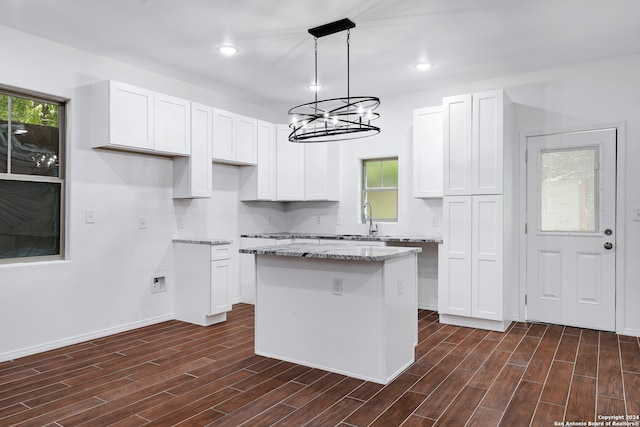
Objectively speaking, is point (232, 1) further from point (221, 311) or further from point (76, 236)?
point (221, 311)

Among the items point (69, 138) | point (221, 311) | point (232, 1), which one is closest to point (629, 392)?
point (221, 311)

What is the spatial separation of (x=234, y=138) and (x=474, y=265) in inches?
123

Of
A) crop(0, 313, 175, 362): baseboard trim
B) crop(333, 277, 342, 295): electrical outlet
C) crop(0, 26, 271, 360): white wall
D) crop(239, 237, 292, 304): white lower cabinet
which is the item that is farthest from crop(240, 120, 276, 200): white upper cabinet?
crop(333, 277, 342, 295): electrical outlet

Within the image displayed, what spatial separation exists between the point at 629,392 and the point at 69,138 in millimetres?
4829

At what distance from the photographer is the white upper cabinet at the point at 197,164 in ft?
14.9

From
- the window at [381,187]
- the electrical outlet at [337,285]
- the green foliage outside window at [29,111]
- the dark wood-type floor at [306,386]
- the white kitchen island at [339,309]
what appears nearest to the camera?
the dark wood-type floor at [306,386]

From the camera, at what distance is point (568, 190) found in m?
4.36

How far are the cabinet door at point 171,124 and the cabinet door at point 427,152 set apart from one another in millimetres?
2606

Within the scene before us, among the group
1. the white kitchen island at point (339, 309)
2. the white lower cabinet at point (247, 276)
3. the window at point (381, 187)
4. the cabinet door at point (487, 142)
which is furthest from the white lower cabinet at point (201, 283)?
the cabinet door at point (487, 142)

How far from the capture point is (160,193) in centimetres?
460

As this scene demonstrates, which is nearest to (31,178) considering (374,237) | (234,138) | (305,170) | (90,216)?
(90,216)

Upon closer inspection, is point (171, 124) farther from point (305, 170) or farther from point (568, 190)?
point (568, 190)

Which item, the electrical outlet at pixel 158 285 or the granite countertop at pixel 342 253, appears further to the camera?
the electrical outlet at pixel 158 285

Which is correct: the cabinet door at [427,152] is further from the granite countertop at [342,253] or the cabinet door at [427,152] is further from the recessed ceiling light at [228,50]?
the recessed ceiling light at [228,50]
